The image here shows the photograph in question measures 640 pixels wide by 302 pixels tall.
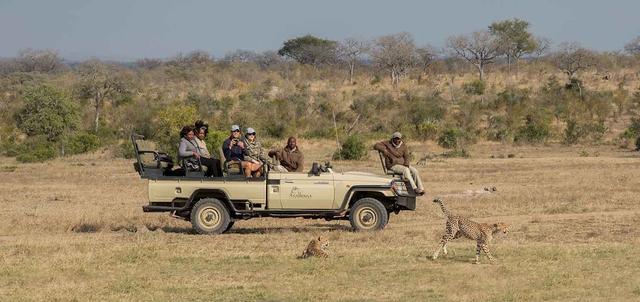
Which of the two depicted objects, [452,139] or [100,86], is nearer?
[452,139]

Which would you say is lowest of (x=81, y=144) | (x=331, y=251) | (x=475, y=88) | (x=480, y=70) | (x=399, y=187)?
(x=331, y=251)

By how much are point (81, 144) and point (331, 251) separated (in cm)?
2687

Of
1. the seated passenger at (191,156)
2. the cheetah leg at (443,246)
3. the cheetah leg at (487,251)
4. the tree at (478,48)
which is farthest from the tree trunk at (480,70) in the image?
the cheetah leg at (487,251)

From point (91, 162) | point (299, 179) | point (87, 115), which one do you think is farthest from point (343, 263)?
point (87, 115)

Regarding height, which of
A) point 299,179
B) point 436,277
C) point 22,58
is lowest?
point 436,277

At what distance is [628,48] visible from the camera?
79625mm

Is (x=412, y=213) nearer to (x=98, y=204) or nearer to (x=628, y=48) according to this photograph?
(x=98, y=204)

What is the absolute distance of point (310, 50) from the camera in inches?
3100

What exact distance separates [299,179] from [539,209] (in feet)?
18.7

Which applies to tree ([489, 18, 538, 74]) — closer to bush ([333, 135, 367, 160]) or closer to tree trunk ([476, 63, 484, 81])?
tree trunk ([476, 63, 484, 81])

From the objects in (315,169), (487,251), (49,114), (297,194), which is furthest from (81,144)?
(487,251)

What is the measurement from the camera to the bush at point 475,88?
55.6 meters

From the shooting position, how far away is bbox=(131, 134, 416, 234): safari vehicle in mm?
15766

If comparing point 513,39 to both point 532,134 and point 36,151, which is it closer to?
point 532,134
